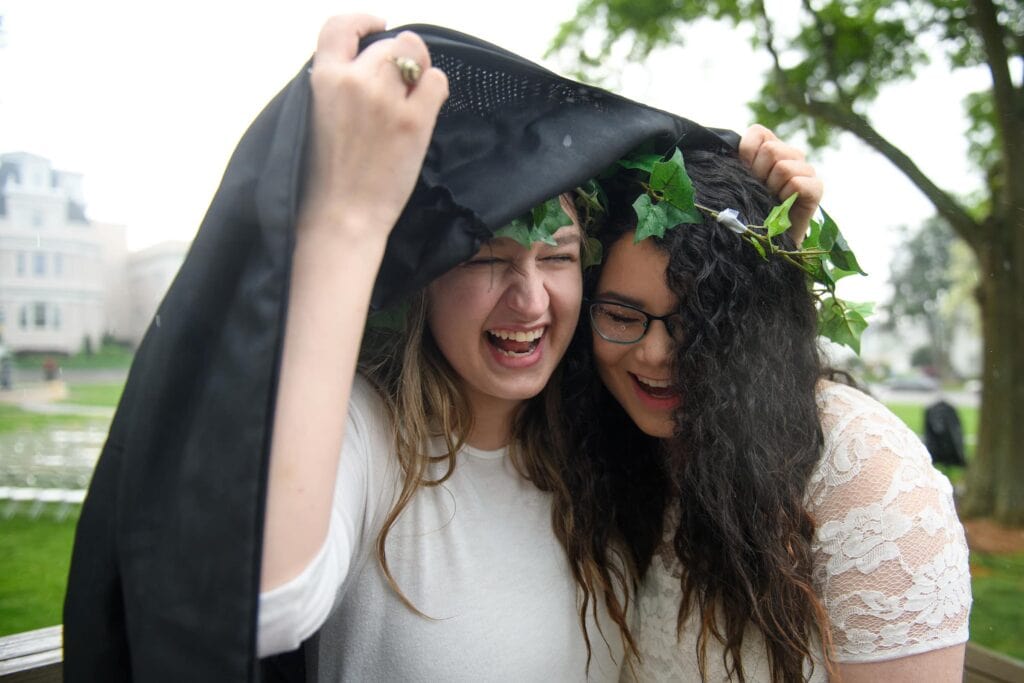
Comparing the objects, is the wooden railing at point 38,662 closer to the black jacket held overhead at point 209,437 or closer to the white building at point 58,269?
the black jacket held overhead at point 209,437

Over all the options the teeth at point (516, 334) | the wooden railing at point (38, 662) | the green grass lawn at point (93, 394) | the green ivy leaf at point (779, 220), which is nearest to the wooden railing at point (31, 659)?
the wooden railing at point (38, 662)

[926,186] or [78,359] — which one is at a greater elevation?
[926,186]

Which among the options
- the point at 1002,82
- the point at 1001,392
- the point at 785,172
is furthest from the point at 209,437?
the point at 1001,392

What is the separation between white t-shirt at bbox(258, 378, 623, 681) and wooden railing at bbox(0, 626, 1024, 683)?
0.81 meters

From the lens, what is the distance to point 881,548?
142cm

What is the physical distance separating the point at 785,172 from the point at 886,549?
2.77 ft

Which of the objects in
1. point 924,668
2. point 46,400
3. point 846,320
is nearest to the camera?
point 924,668

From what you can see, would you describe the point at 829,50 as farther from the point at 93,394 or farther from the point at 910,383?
the point at 910,383

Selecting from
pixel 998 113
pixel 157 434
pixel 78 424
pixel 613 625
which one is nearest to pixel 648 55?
pixel 998 113

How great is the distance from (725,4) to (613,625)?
5.67 metres

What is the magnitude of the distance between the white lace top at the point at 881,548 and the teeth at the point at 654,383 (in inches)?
14.0

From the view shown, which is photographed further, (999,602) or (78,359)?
(999,602)

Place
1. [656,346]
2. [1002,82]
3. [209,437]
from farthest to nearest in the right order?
[1002,82], [656,346], [209,437]

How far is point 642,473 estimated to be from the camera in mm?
1864
